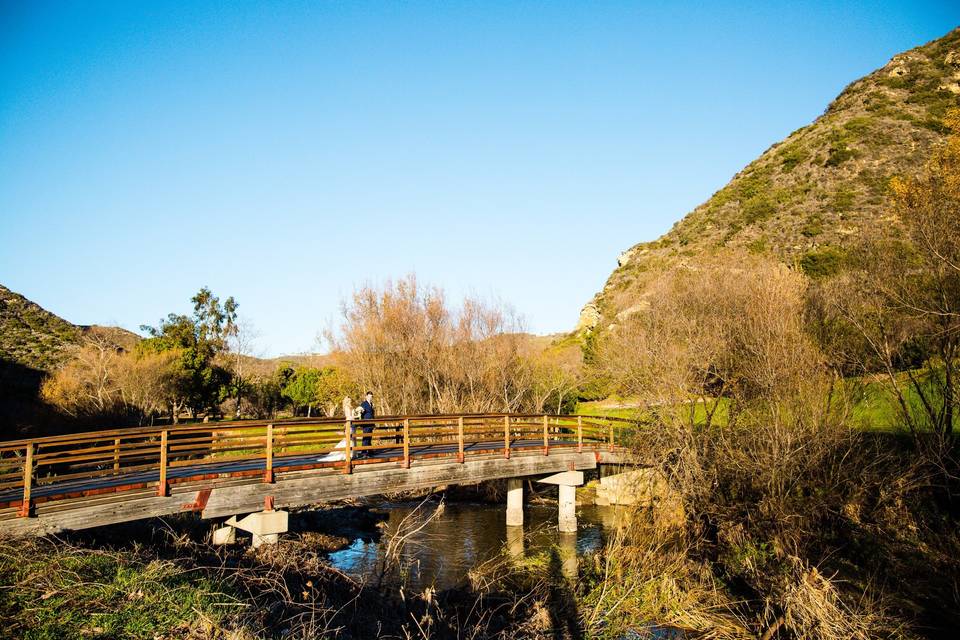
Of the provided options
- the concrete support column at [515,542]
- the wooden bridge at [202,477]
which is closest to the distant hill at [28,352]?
the wooden bridge at [202,477]

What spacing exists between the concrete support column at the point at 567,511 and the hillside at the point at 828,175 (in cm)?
2178

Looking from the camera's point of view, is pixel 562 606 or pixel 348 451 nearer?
pixel 562 606

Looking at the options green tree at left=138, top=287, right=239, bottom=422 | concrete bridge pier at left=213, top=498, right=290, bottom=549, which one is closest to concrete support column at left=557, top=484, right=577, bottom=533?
concrete bridge pier at left=213, top=498, right=290, bottom=549

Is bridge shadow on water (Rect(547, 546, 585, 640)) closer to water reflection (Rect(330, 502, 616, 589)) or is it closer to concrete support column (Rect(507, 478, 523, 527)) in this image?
water reflection (Rect(330, 502, 616, 589))

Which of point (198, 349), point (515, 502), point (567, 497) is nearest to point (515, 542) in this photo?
point (515, 502)

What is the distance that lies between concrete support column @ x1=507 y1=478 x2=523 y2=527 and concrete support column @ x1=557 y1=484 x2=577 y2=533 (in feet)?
4.28

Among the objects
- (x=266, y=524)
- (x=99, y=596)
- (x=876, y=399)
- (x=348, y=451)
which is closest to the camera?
(x=99, y=596)

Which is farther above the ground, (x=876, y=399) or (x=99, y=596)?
(x=876, y=399)

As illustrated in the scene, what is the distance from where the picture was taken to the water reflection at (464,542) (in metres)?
13.8

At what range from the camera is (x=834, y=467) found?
13672 mm

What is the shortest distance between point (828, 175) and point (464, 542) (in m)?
52.2

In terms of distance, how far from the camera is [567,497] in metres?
19.2

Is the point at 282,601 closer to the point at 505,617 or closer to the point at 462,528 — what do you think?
the point at 505,617

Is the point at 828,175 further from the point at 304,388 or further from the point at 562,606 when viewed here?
the point at 562,606
